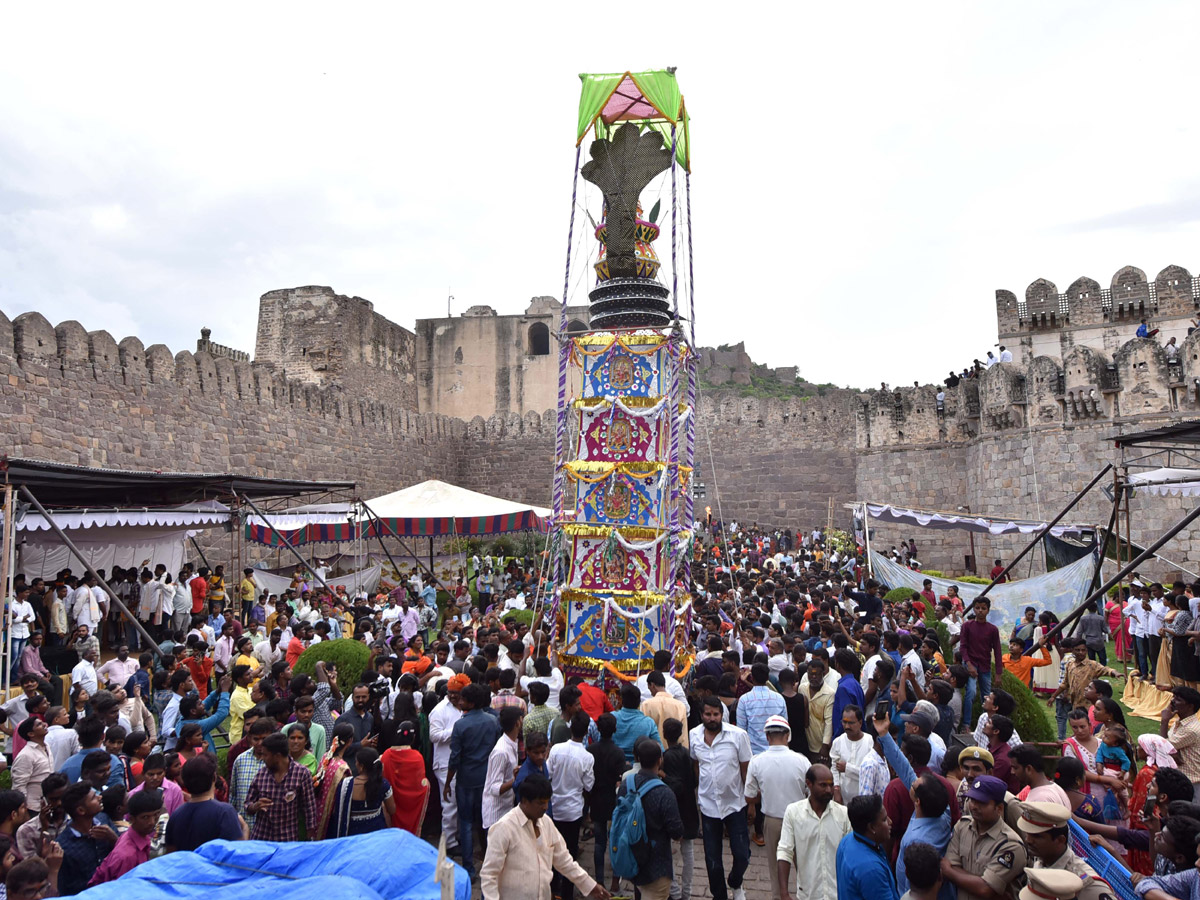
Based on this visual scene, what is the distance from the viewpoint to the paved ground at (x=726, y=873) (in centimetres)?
491

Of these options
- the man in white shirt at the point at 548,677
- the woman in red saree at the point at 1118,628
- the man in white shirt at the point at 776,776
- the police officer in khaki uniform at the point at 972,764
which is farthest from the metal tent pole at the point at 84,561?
the woman in red saree at the point at 1118,628

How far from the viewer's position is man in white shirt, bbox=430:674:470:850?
5234 millimetres

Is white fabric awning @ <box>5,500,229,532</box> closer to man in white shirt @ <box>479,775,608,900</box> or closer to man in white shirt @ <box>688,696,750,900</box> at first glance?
man in white shirt @ <box>479,775,608,900</box>

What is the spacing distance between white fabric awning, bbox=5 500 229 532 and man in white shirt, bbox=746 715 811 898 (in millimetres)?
7393

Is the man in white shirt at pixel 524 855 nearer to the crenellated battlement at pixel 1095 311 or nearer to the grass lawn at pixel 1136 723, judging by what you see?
the grass lawn at pixel 1136 723

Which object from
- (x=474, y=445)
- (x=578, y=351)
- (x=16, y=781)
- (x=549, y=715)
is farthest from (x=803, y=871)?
(x=474, y=445)

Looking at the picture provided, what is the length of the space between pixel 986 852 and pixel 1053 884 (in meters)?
0.48

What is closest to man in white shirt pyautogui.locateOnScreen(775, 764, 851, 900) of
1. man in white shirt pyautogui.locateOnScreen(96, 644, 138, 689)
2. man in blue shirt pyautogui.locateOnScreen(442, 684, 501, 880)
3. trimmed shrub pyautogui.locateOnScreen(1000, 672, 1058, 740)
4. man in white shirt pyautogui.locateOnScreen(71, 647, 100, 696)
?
man in blue shirt pyautogui.locateOnScreen(442, 684, 501, 880)

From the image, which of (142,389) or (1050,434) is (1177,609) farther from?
(142,389)

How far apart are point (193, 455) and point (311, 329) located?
10.9 m

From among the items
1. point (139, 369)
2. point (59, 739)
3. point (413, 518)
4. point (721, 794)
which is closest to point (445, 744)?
point (721, 794)

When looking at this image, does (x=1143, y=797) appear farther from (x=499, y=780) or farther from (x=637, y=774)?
(x=499, y=780)

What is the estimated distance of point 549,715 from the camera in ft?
17.0

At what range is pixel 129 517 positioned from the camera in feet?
31.1
